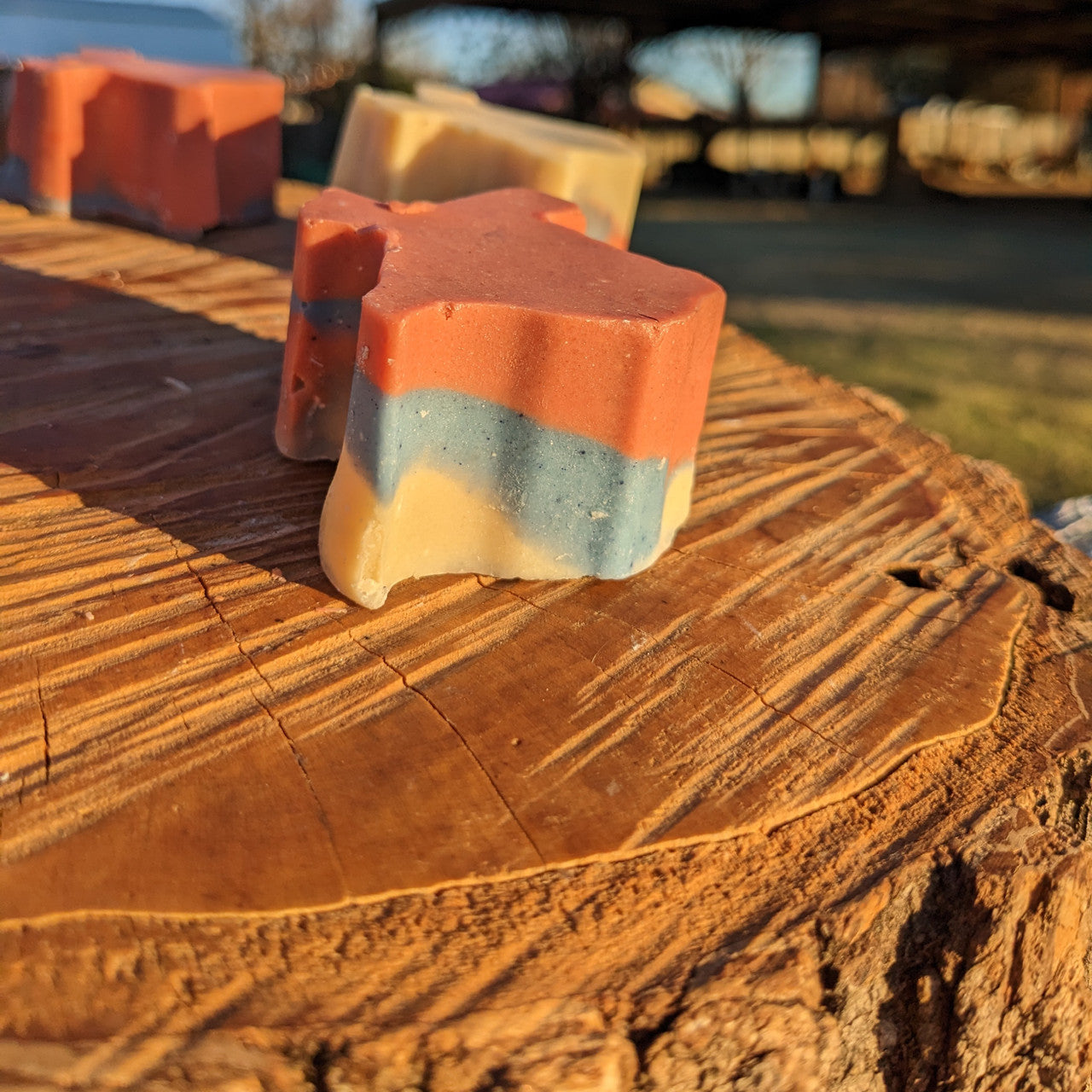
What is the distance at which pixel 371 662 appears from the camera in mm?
1182

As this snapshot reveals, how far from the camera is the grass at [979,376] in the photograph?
3.41m

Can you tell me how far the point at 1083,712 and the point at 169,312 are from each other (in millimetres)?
1900

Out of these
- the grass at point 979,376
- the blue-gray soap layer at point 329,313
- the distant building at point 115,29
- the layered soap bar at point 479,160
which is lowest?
the grass at point 979,376

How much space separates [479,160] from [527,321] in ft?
5.64

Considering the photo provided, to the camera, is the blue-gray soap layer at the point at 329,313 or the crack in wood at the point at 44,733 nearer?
the crack in wood at the point at 44,733

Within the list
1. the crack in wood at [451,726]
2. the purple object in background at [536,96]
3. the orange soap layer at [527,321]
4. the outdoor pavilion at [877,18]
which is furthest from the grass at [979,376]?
the purple object in background at [536,96]

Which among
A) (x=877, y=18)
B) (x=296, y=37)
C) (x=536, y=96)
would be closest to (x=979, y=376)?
(x=877, y=18)

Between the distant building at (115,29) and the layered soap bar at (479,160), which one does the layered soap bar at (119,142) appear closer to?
the layered soap bar at (479,160)

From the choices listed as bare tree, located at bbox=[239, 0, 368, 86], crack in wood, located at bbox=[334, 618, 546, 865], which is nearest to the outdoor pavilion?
bare tree, located at bbox=[239, 0, 368, 86]

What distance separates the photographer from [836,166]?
12336 mm

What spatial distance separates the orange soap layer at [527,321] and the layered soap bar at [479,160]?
4.14 feet

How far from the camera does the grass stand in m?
3.41

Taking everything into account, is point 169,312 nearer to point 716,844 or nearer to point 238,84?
point 238,84

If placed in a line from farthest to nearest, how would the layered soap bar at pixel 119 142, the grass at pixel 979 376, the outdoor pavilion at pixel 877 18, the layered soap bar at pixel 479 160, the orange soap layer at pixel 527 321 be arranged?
the outdoor pavilion at pixel 877 18 → the grass at pixel 979 376 → the layered soap bar at pixel 119 142 → the layered soap bar at pixel 479 160 → the orange soap layer at pixel 527 321
